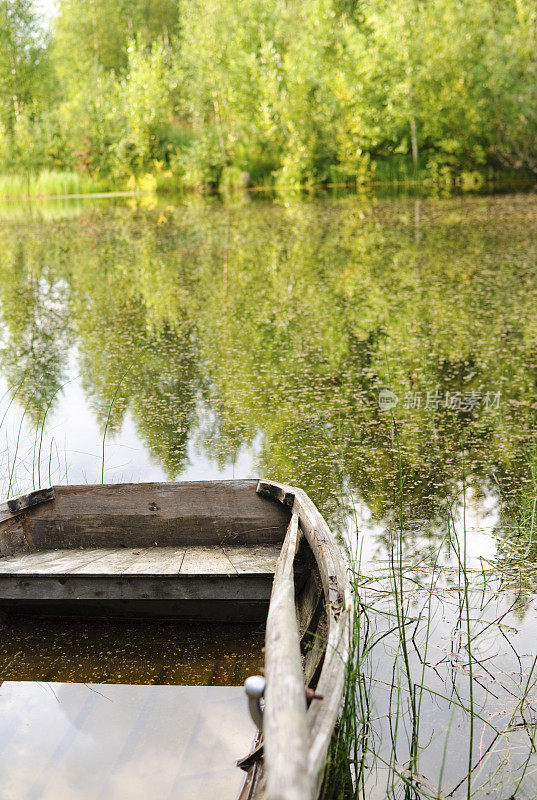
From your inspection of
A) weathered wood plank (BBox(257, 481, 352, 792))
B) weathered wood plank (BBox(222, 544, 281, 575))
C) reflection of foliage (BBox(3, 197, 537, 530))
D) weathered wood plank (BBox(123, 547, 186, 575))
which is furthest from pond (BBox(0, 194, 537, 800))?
weathered wood plank (BBox(123, 547, 186, 575))

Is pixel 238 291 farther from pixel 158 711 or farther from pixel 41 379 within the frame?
pixel 158 711

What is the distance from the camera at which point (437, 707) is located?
7.25ft

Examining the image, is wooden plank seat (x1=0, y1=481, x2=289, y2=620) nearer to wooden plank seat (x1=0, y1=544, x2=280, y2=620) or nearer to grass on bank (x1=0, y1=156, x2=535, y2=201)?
wooden plank seat (x1=0, y1=544, x2=280, y2=620)

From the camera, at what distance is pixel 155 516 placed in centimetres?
299

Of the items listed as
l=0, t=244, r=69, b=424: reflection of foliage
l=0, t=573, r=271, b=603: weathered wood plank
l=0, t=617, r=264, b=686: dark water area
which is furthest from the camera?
l=0, t=244, r=69, b=424: reflection of foliage

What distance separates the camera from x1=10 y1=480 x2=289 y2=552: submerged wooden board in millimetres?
2934

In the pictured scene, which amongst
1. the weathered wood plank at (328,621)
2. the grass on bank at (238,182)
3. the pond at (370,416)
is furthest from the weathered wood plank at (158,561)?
the grass on bank at (238,182)

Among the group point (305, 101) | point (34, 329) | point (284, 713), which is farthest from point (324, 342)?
point (305, 101)

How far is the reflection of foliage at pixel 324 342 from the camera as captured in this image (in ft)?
12.8

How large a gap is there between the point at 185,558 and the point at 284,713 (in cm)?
156

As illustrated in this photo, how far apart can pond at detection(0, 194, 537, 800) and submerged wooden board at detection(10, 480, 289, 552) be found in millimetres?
403

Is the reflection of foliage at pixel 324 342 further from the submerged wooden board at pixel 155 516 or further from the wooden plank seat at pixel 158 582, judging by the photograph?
the wooden plank seat at pixel 158 582

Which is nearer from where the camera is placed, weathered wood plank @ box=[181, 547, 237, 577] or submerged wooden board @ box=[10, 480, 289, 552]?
weathered wood plank @ box=[181, 547, 237, 577]

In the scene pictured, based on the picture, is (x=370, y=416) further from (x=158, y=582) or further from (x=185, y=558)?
(x=158, y=582)
